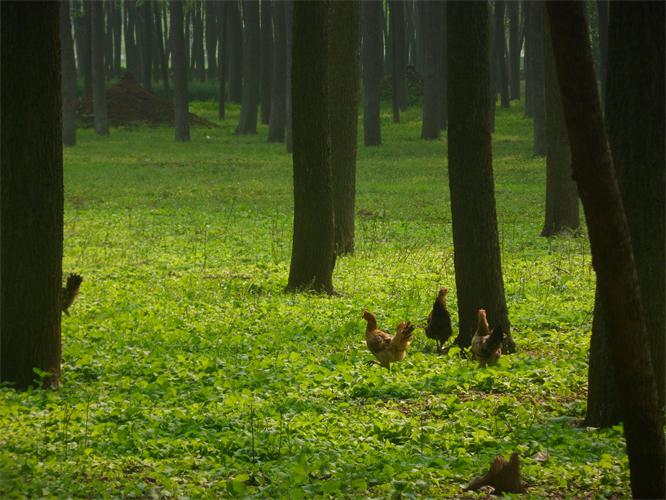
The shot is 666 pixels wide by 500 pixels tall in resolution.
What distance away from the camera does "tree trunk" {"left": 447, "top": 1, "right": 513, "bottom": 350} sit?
9.83 m

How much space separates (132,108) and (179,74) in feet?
45.7

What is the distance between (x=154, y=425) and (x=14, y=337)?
1859mm

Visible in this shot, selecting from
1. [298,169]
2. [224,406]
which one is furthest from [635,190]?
[298,169]

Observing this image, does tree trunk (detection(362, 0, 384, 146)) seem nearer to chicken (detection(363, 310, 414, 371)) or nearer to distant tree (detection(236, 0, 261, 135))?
distant tree (detection(236, 0, 261, 135))

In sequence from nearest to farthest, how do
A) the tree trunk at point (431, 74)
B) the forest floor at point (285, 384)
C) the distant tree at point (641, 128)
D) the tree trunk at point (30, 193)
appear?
the forest floor at point (285, 384) → the distant tree at point (641, 128) → the tree trunk at point (30, 193) → the tree trunk at point (431, 74)

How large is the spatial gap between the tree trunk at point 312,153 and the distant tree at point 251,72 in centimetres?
3375

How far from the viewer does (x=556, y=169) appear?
1872 cm

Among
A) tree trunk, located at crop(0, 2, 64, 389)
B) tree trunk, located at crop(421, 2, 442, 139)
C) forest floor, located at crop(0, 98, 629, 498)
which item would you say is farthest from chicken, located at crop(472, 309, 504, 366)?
tree trunk, located at crop(421, 2, 442, 139)

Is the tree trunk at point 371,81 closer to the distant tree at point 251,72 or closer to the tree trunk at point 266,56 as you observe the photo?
the distant tree at point 251,72

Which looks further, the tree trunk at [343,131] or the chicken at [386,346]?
the tree trunk at [343,131]

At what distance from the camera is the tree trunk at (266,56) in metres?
49.0

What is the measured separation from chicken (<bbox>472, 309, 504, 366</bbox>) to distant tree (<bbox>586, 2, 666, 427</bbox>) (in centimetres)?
181

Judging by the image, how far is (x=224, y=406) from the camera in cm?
797

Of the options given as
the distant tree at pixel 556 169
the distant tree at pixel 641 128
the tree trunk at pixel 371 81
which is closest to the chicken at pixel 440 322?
the distant tree at pixel 641 128
